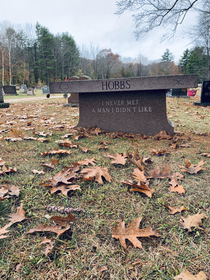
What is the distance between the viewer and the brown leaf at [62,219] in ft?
4.35

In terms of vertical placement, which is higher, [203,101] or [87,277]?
[203,101]

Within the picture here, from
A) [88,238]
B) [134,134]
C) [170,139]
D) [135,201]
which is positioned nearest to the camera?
[88,238]

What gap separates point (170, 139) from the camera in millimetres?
3387

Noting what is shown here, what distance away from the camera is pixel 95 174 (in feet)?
6.21

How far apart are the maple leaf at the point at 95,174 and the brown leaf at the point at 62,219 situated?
0.51 m

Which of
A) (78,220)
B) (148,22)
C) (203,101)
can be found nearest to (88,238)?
(78,220)

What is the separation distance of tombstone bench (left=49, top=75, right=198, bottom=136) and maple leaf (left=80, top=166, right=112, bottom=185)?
195 centimetres

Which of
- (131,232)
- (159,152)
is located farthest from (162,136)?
(131,232)

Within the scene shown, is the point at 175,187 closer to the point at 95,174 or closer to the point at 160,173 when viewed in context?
the point at 160,173

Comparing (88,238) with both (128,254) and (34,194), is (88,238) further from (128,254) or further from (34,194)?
(34,194)

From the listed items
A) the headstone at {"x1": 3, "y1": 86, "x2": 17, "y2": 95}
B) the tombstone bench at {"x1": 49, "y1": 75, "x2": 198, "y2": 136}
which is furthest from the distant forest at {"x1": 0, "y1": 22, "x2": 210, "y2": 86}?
the tombstone bench at {"x1": 49, "y1": 75, "x2": 198, "y2": 136}

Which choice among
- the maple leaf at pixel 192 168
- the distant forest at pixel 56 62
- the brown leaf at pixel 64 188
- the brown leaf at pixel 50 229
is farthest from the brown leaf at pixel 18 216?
the distant forest at pixel 56 62

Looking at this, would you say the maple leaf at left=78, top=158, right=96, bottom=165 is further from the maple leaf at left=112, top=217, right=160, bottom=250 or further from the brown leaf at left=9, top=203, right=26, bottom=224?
the maple leaf at left=112, top=217, right=160, bottom=250

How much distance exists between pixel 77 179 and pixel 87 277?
0.98 m
